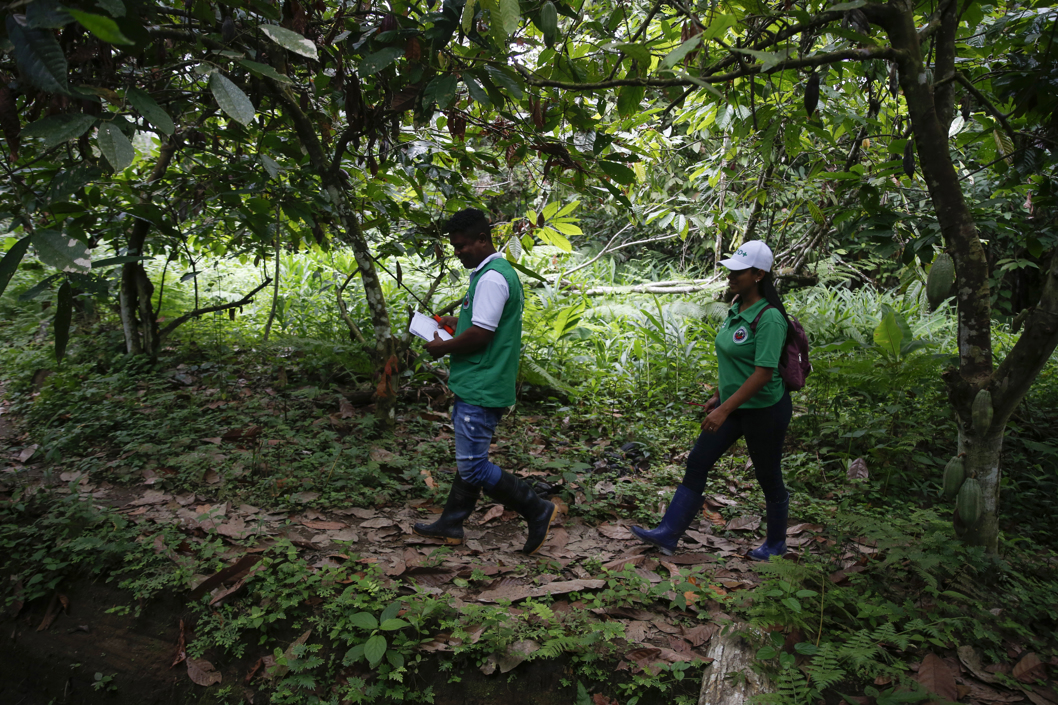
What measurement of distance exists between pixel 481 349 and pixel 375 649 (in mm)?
1367

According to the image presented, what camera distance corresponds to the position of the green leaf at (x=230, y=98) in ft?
6.38

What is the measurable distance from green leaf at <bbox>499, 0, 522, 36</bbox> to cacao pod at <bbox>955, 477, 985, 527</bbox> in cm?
251

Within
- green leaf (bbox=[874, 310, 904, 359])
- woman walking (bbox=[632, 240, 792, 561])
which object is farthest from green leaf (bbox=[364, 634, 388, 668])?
green leaf (bbox=[874, 310, 904, 359])

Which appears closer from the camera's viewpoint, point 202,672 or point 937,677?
point 937,677

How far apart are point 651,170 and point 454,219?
4.68 m

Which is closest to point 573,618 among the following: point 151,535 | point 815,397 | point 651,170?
point 151,535

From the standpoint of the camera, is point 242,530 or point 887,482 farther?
point 887,482

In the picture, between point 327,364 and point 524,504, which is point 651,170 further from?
point 524,504

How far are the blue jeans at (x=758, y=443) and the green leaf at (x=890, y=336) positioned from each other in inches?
62.9

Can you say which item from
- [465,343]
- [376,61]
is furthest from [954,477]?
[376,61]

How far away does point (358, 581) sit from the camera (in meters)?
2.60

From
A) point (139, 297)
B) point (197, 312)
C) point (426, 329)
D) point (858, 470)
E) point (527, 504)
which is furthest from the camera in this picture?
point (139, 297)

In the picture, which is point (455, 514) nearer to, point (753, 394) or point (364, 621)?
point (364, 621)

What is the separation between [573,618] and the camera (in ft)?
8.16
